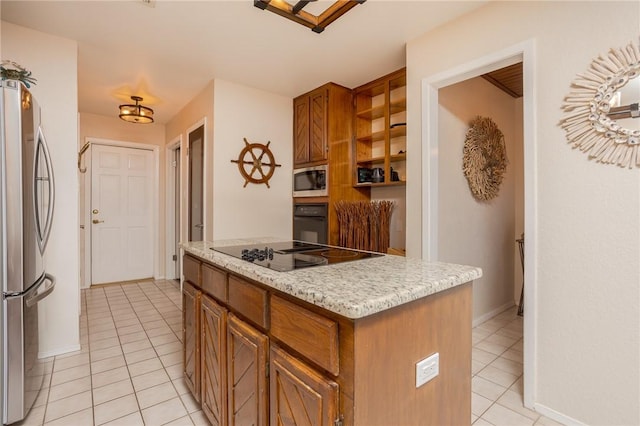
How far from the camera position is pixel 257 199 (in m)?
3.64

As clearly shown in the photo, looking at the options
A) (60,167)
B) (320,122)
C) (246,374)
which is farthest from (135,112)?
(246,374)

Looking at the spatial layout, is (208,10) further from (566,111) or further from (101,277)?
(101,277)

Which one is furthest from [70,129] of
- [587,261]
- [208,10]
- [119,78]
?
[587,261]

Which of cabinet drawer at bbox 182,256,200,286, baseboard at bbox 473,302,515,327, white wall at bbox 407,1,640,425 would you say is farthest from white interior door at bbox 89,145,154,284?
white wall at bbox 407,1,640,425

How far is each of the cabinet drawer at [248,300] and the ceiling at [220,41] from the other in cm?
188

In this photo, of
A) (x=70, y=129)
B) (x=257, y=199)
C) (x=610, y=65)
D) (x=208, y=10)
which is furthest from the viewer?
(x=257, y=199)

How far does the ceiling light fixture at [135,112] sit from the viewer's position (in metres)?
3.63

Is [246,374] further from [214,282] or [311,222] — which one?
[311,222]

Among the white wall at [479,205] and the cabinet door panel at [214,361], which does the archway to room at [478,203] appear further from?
the cabinet door panel at [214,361]

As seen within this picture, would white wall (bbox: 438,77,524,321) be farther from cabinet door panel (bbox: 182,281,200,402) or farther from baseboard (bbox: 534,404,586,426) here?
cabinet door panel (bbox: 182,281,200,402)

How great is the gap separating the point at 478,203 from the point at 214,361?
280 cm

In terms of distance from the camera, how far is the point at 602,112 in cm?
156

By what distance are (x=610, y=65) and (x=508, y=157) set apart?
2.24 m

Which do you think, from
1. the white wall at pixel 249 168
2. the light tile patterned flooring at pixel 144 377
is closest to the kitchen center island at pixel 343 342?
the light tile patterned flooring at pixel 144 377
